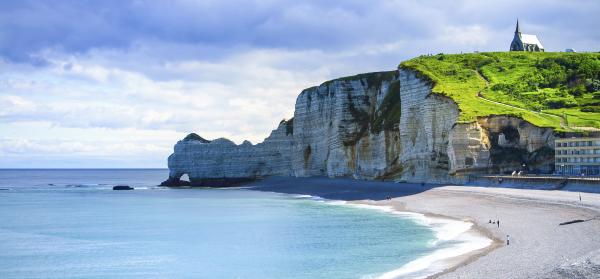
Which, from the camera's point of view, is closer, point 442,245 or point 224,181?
point 442,245

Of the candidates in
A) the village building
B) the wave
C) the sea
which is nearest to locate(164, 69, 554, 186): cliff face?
the village building

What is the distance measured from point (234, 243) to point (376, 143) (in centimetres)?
5051

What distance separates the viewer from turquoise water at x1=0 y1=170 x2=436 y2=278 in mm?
29531

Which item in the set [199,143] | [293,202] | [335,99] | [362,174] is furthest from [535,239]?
[199,143]

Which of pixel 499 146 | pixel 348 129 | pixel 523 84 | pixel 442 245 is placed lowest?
pixel 442 245

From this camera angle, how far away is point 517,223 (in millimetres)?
36969

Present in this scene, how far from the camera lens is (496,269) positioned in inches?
948

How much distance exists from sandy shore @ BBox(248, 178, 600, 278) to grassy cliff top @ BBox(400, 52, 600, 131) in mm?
11784

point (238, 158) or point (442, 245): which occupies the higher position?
point (238, 158)

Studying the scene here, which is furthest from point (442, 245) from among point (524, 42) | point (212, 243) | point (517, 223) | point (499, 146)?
point (524, 42)

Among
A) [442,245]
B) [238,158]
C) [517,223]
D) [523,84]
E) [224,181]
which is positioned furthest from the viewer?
[224,181]

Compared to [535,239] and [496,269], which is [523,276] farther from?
[535,239]

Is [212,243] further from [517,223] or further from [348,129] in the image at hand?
[348,129]

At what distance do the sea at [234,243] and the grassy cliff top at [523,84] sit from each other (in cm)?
2037
